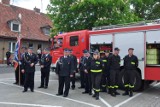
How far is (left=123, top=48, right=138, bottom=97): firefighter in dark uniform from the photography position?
10938 millimetres

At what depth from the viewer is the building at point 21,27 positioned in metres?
32.5

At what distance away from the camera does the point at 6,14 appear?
35.5 metres

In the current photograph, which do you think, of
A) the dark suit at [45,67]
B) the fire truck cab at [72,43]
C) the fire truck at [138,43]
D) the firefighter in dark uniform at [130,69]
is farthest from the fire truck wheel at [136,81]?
the dark suit at [45,67]

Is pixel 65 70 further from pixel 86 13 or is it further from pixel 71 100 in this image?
pixel 86 13

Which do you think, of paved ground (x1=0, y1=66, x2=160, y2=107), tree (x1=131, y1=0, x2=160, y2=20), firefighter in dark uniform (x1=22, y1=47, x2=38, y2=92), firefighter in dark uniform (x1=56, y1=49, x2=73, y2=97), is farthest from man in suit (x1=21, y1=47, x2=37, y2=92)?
tree (x1=131, y1=0, x2=160, y2=20)

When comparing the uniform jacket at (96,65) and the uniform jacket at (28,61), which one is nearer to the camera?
the uniform jacket at (96,65)

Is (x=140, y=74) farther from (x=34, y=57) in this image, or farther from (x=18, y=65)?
(x=18, y=65)

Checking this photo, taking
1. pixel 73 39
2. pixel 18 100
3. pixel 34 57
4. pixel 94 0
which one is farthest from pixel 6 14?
pixel 18 100

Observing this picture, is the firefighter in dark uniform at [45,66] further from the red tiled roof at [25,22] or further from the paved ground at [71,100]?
the red tiled roof at [25,22]

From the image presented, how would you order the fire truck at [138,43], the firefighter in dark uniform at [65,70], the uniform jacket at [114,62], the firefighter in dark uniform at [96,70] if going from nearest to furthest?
the firefighter in dark uniform at [96,70] < the firefighter in dark uniform at [65,70] < the uniform jacket at [114,62] < the fire truck at [138,43]

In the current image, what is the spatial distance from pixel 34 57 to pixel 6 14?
25.2 m

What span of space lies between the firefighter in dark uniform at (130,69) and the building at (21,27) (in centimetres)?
2271

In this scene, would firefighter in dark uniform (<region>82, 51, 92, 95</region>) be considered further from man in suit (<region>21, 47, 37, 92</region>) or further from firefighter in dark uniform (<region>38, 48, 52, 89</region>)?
man in suit (<region>21, 47, 37, 92</region>)

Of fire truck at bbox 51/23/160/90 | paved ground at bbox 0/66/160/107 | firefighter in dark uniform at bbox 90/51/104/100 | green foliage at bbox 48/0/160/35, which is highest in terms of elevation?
green foliage at bbox 48/0/160/35
